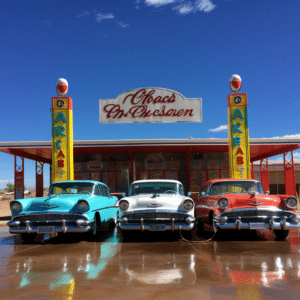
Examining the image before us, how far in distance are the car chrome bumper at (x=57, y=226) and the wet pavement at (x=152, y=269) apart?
14.1 inches

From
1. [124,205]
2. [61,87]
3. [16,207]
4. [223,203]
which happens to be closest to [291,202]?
[223,203]

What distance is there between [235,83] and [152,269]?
11030 mm

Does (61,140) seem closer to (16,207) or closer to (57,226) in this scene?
(16,207)

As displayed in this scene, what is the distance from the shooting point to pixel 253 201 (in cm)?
759

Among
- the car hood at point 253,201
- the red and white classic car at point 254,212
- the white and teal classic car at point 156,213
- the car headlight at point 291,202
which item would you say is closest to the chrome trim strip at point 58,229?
the white and teal classic car at point 156,213

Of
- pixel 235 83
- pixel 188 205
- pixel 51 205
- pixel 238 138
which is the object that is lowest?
pixel 188 205

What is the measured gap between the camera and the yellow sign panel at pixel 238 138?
551 inches

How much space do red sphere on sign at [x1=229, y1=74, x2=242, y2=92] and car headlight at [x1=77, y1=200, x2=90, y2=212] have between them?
9.36 meters

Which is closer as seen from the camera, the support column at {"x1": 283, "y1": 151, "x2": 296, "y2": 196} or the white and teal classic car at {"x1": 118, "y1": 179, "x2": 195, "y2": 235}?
the white and teal classic car at {"x1": 118, "y1": 179, "x2": 195, "y2": 235}

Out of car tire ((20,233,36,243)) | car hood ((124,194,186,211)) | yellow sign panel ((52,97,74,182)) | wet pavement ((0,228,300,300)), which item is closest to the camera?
wet pavement ((0,228,300,300))

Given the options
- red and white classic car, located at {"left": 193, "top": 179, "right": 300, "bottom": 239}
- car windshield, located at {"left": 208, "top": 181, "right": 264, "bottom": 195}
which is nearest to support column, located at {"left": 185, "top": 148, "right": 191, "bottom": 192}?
car windshield, located at {"left": 208, "top": 181, "right": 264, "bottom": 195}

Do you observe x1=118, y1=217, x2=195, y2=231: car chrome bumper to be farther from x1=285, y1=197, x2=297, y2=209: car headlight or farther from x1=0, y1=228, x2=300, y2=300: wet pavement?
x1=285, y1=197, x2=297, y2=209: car headlight

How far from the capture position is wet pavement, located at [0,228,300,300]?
405cm

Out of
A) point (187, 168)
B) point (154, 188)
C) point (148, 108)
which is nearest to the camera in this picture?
point (154, 188)
